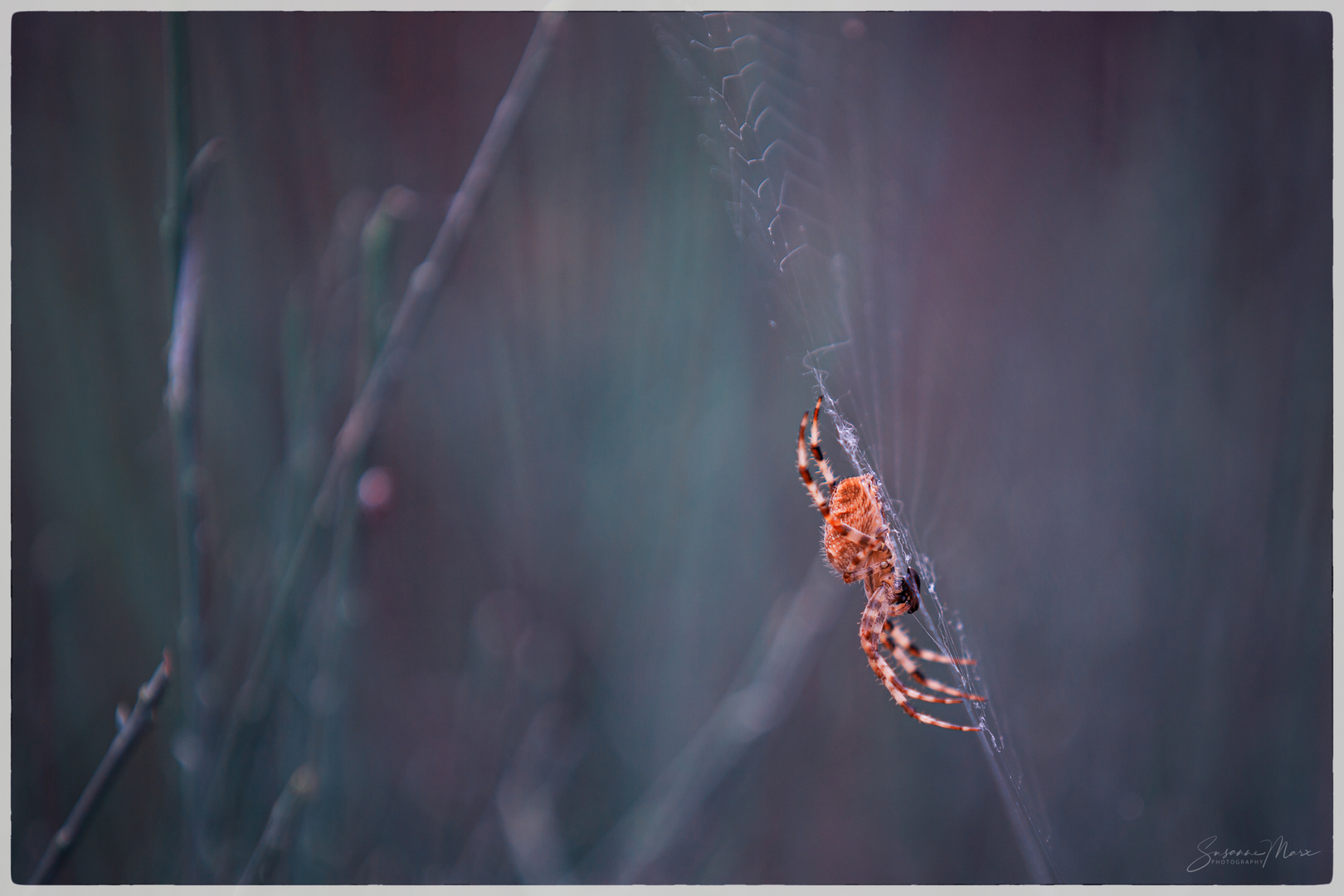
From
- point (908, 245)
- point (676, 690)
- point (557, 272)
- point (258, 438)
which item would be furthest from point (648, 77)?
point (676, 690)

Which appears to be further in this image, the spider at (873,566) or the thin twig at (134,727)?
the spider at (873,566)

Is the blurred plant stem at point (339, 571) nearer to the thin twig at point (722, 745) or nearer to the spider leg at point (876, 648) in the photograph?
the thin twig at point (722, 745)

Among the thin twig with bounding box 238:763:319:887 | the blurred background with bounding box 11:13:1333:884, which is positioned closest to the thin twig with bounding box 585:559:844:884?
the blurred background with bounding box 11:13:1333:884

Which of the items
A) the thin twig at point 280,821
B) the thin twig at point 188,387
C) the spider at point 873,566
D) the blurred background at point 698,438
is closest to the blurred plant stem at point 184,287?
the thin twig at point 188,387

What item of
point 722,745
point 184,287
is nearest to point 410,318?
point 184,287

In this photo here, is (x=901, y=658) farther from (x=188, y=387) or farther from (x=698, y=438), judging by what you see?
(x=188, y=387)

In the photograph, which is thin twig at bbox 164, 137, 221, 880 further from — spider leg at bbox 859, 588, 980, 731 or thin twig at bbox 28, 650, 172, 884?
spider leg at bbox 859, 588, 980, 731
